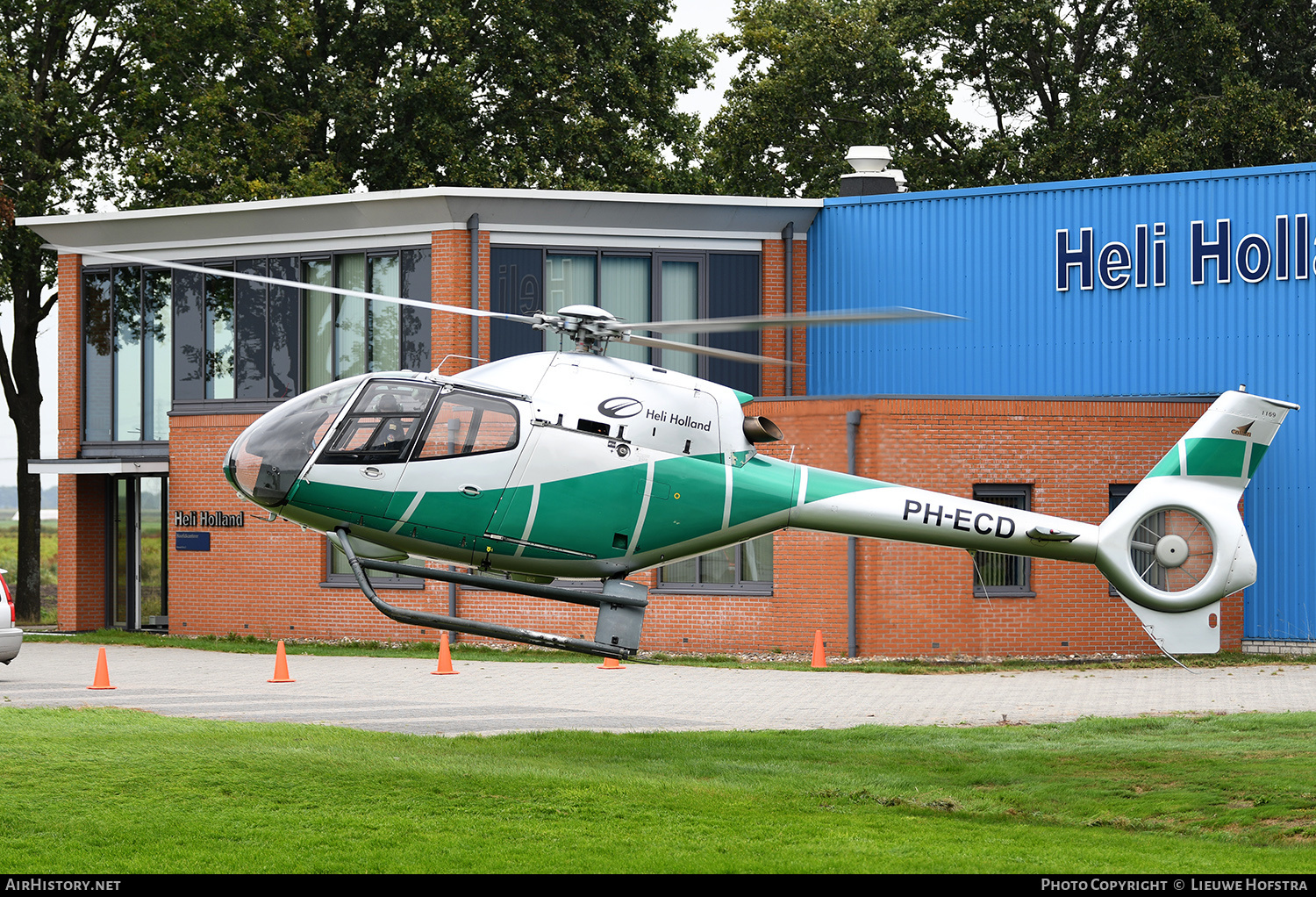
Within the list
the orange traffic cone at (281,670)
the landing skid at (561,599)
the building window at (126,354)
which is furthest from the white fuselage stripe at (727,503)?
the building window at (126,354)

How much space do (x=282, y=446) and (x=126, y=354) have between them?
1830 centimetres

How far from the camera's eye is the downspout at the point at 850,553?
75.8 ft

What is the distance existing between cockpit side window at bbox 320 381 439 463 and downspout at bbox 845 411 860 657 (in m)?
11.8

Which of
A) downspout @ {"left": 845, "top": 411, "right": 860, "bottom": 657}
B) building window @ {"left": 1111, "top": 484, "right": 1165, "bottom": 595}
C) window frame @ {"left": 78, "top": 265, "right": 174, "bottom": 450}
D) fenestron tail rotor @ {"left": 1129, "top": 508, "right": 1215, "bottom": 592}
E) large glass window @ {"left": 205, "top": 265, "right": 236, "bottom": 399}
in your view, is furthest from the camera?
window frame @ {"left": 78, "top": 265, "right": 174, "bottom": 450}

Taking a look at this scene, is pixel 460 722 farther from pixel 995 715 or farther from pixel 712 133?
pixel 712 133

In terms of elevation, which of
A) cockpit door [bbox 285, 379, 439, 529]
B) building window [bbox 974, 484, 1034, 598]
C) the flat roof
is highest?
the flat roof

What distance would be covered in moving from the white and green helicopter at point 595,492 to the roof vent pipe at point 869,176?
15394mm

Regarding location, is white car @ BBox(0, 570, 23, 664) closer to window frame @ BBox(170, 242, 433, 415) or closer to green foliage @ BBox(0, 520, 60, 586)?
window frame @ BBox(170, 242, 433, 415)

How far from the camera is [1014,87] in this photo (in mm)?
38219

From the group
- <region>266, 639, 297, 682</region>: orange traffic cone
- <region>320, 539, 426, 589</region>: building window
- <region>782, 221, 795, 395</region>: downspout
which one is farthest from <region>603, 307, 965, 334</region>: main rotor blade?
<region>782, 221, 795, 395</region>: downspout

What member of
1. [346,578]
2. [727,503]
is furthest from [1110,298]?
[727,503]

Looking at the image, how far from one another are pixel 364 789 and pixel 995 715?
7.94 metres

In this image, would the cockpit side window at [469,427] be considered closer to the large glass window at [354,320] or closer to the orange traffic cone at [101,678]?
the orange traffic cone at [101,678]

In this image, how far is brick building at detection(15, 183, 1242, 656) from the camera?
23.2 m
